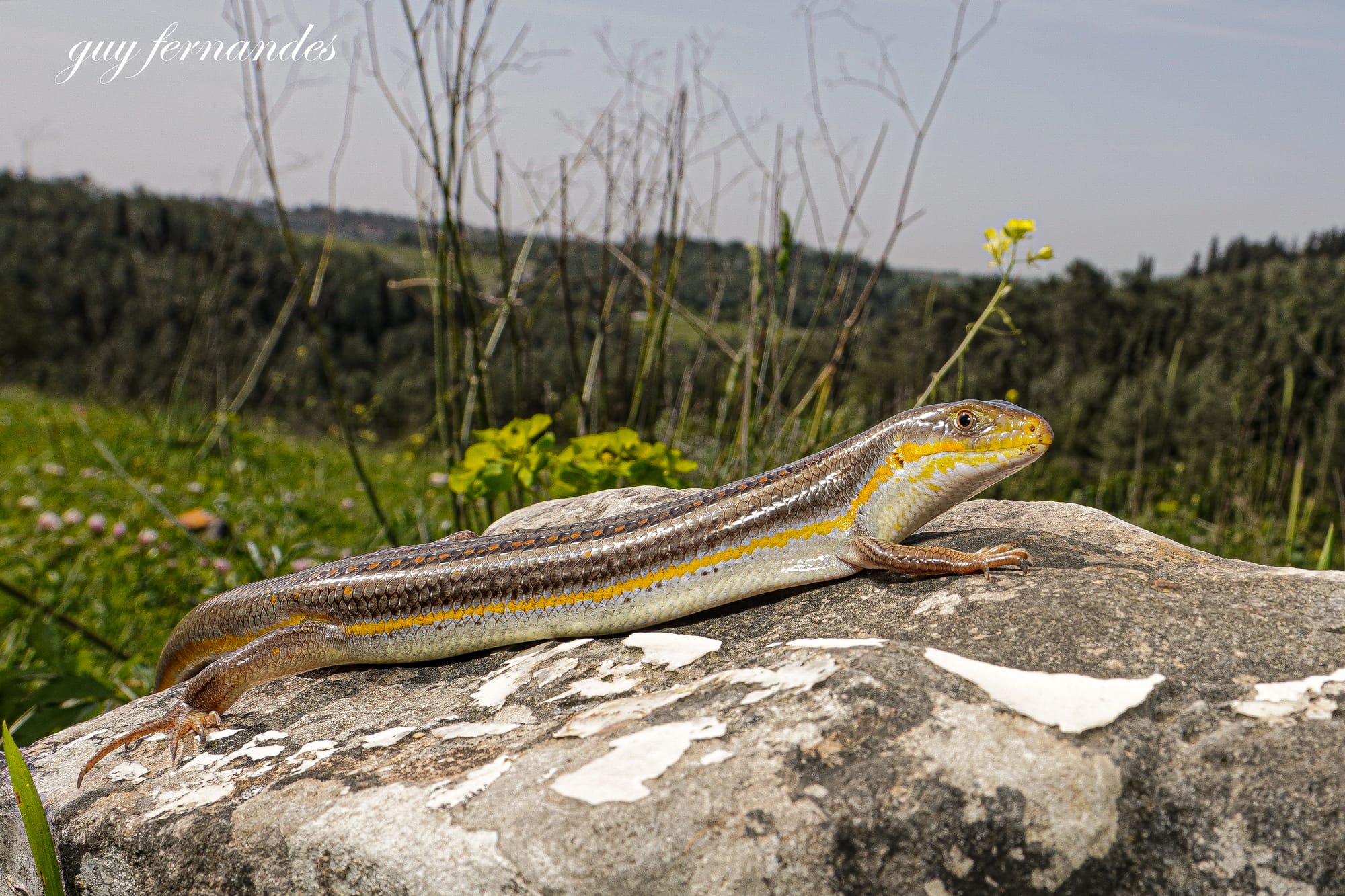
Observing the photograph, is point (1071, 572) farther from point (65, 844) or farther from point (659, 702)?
point (65, 844)

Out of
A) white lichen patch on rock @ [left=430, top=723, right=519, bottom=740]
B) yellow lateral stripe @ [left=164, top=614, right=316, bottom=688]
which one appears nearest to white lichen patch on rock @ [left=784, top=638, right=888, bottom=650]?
white lichen patch on rock @ [left=430, top=723, right=519, bottom=740]

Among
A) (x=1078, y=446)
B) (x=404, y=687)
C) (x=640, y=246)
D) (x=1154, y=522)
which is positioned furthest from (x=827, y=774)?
(x=1078, y=446)

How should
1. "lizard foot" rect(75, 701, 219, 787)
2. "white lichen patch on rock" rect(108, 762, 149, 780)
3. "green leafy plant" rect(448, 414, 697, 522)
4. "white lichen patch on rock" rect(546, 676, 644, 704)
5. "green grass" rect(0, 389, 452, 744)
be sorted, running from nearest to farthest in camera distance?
"white lichen patch on rock" rect(546, 676, 644, 704), "white lichen patch on rock" rect(108, 762, 149, 780), "lizard foot" rect(75, 701, 219, 787), "green grass" rect(0, 389, 452, 744), "green leafy plant" rect(448, 414, 697, 522)

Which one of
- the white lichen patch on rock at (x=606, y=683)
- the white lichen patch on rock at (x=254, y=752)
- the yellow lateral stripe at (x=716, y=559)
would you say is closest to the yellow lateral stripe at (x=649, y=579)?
→ the yellow lateral stripe at (x=716, y=559)

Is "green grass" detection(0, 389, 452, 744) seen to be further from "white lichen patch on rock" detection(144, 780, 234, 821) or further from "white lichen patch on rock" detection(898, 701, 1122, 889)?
"white lichen patch on rock" detection(898, 701, 1122, 889)

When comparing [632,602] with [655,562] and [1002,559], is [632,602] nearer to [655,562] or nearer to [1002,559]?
[655,562]

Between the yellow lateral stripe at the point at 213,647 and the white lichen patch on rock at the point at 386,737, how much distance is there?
846 mm

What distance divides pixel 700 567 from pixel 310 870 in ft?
5.03

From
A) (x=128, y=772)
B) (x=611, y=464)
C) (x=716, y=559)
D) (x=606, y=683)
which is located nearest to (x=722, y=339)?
(x=611, y=464)

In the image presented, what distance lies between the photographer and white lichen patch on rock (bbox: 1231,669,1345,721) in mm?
2230

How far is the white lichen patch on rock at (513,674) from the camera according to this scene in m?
3.09

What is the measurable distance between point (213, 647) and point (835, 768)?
2.92m

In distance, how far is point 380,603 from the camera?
351 centimetres

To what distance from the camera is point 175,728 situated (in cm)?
327
